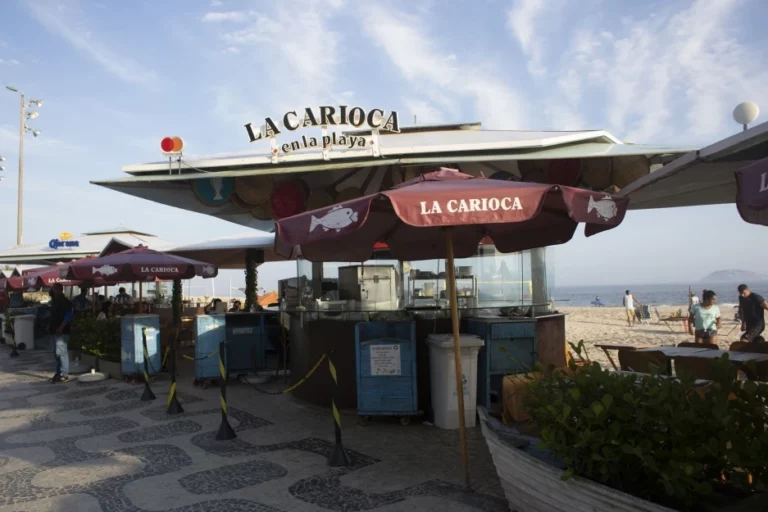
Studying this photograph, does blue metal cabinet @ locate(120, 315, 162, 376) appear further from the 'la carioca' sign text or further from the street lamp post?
the street lamp post

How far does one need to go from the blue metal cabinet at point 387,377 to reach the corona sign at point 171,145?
4.00m

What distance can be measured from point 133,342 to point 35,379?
2879mm

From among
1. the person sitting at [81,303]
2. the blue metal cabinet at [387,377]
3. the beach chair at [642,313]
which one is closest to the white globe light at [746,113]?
the blue metal cabinet at [387,377]

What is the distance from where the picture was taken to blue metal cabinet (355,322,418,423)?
7113mm

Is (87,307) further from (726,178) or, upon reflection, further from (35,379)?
(726,178)

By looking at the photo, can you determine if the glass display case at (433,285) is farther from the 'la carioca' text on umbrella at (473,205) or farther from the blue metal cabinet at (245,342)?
the 'la carioca' text on umbrella at (473,205)

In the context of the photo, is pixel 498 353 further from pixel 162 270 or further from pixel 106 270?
pixel 106 270

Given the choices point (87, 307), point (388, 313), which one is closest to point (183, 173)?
point (388, 313)

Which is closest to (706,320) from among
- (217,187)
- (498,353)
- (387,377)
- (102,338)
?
(498,353)

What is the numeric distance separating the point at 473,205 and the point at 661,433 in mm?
1995

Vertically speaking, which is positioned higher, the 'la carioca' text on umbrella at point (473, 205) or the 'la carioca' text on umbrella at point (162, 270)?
the 'la carioca' text on umbrella at point (473, 205)

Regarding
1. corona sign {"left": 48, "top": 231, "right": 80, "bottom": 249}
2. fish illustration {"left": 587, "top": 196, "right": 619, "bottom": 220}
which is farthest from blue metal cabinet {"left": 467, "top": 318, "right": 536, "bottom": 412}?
corona sign {"left": 48, "top": 231, "right": 80, "bottom": 249}

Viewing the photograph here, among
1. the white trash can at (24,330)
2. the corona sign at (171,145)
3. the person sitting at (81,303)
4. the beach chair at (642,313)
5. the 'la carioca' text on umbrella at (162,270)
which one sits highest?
the corona sign at (171,145)

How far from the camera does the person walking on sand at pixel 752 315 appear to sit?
367 inches
